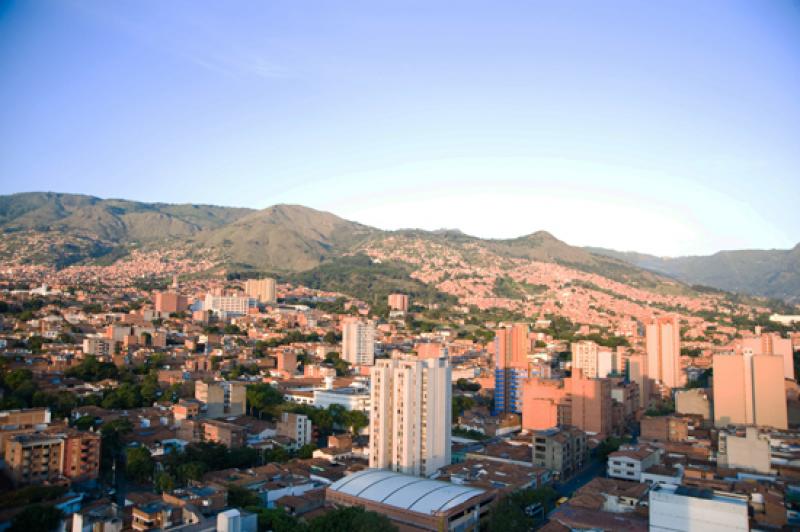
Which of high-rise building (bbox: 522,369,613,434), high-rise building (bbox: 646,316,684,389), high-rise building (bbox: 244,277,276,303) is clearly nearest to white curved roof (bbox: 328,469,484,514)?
high-rise building (bbox: 522,369,613,434)

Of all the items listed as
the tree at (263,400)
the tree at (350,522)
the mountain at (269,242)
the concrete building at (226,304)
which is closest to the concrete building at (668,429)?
the tree at (263,400)

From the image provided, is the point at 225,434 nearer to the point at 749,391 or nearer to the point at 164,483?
the point at 164,483

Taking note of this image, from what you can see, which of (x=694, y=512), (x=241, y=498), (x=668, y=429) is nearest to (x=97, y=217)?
(x=668, y=429)

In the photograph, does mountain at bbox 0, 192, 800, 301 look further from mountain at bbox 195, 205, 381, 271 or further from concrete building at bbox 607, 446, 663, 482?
concrete building at bbox 607, 446, 663, 482

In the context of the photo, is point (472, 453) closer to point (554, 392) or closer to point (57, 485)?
point (554, 392)

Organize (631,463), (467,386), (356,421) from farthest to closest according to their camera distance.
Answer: (467,386) < (356,421) < (631,463)

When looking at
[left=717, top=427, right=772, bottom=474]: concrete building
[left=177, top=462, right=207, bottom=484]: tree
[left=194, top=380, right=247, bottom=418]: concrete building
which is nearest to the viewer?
[left=177, top=462, right=207, bottom=484]: tree
